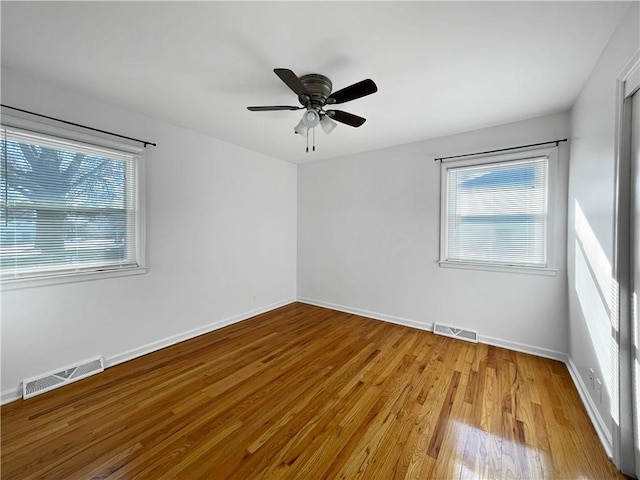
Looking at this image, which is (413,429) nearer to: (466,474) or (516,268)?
(466,474)

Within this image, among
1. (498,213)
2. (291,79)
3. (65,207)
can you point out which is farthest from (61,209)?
(498,213)

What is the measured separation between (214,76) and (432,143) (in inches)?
110

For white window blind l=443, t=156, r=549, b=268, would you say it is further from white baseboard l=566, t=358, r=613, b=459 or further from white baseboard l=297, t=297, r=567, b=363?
white baseboard l=566, t=358, r=613, b=459

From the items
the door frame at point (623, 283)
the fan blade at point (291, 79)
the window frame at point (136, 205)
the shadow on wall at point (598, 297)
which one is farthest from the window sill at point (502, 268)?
the window frame at point (136, 205)

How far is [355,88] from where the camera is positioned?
5.98 feet

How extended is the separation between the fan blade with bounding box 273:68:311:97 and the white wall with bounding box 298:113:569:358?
2.22 metres

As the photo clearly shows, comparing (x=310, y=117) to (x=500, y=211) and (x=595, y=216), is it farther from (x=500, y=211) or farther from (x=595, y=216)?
(x=500, y=211)

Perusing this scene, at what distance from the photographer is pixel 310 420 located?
1836 mm

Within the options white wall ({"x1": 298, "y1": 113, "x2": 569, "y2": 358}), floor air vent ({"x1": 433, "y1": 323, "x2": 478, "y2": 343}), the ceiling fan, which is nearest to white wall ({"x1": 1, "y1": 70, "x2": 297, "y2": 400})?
white wall ({"x1": 298, "y1": 113, "x2": 569, "y2": 358})

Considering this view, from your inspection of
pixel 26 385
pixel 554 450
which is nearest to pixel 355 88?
pixel 554 450

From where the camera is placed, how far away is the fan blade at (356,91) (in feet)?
5.75

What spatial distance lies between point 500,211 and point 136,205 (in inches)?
165

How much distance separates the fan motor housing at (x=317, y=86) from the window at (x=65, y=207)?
6.63 ft

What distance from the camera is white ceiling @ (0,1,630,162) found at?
1473mm
